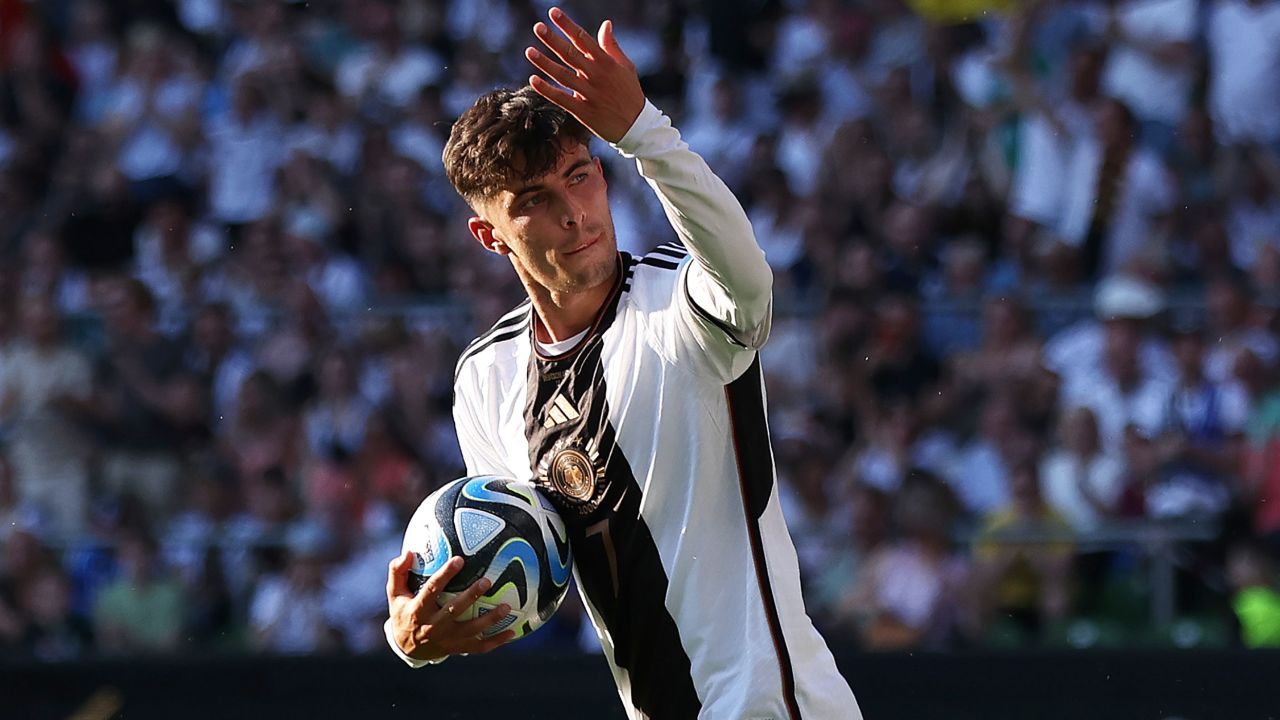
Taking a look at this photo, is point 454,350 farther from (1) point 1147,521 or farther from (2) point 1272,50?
(2) point 1272,50

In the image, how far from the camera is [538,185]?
12.7 feet

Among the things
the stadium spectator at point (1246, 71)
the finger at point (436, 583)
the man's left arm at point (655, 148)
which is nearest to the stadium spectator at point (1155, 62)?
the stadium spectator at point (1246, 71)

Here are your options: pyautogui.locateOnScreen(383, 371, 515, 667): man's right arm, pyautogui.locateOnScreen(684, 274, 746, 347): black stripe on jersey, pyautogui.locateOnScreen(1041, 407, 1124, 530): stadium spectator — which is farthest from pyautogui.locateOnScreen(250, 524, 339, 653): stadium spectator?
pyautogui.locateOnScreen(684, 274, 746, 347): black stripe on jersey

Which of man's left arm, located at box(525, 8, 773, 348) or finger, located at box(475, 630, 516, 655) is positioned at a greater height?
man's left arm, located at box(525, 8, 773, 348)

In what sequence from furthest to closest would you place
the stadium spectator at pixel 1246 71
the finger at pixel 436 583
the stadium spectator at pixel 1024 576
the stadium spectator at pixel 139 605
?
the stadium spectator at pixel 1246 71 → the stadium spectator at pixel 139 605 → the stadium spectator at pixel 1024 576 → the finger at pixel 436 583

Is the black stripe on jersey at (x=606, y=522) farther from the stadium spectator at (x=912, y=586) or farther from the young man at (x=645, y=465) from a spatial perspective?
the stadium spectator at (x=912, y=586)

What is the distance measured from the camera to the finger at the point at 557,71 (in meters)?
3.37

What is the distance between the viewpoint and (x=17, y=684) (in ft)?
26.0

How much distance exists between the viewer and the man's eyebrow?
12.7ft

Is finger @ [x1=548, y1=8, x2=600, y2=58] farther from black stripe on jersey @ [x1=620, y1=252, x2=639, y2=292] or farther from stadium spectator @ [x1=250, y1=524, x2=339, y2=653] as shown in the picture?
stadium spectator @ [x1=250, y1=524, x2=339, y2=653]

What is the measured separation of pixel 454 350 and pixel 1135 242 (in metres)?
3.56

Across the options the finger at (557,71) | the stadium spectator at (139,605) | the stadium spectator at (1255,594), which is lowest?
the stadium spectator at (1255,594)

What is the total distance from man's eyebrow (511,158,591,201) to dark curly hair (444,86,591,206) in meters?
0.02

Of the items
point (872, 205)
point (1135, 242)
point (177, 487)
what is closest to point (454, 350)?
point (177, 487)
